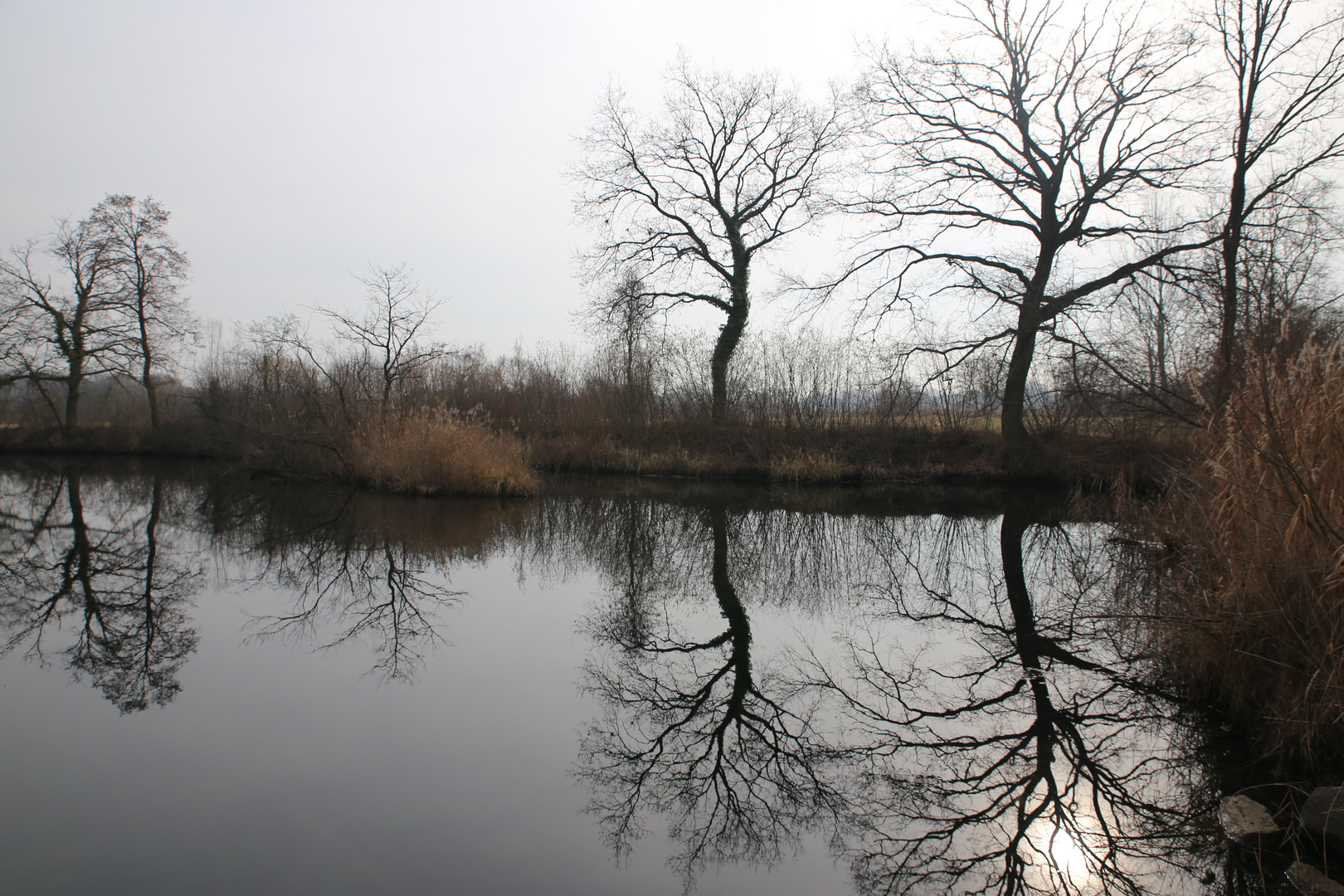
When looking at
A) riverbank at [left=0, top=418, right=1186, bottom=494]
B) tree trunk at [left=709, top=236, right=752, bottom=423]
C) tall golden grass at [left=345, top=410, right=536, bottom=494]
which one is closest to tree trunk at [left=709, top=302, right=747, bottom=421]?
tree trunk at [left=709, top=236, right=752, bottom=423]

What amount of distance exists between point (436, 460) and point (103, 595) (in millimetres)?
7845

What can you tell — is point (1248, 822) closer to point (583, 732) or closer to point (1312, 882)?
point (1312, 882)

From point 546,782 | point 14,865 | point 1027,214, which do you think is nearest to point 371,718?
point 546,782

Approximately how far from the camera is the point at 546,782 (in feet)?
11.7

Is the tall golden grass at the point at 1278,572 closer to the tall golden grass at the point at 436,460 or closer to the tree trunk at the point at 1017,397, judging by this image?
the tree trunk at the point at 1017,397

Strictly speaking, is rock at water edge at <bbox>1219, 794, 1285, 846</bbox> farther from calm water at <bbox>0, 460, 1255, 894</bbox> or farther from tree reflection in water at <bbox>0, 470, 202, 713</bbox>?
tree reflection in water at <bbox>0, 470, 202, 713</bbox>

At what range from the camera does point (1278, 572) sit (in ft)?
12.1

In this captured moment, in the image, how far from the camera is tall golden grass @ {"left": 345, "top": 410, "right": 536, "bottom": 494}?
48.0ft

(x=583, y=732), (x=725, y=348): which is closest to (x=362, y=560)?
(x=583, y=732)

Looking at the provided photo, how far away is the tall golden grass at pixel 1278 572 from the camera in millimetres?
3385

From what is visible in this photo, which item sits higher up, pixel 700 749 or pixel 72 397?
pixel 72 397

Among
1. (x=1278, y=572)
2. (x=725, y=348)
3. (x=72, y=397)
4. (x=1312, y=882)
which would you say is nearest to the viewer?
(x=1312, y=882)

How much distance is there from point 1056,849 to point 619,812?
191 centimetres

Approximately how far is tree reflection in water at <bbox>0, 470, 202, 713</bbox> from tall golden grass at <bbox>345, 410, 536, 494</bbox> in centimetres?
393
